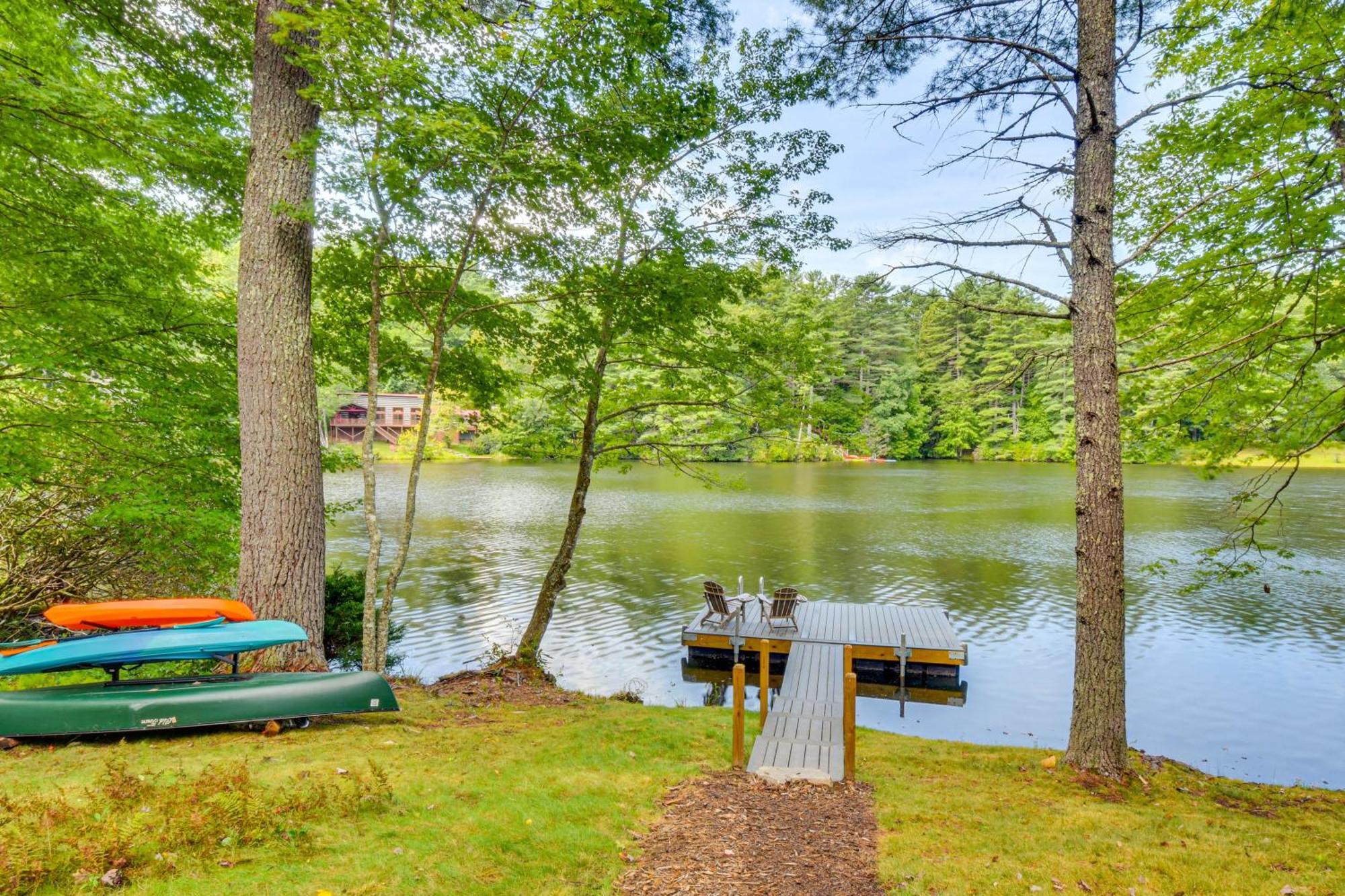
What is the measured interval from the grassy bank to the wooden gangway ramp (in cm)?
46

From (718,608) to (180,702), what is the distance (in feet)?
28.3

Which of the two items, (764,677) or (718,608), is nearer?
(764,677)

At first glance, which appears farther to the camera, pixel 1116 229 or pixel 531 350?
pixel 1116 229

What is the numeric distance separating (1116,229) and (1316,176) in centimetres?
399

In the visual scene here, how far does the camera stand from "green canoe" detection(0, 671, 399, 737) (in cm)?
387

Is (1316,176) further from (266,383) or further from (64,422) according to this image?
(64,422)

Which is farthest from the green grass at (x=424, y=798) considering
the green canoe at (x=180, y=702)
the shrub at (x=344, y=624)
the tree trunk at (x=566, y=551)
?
the shrub at (x=344, y=624)

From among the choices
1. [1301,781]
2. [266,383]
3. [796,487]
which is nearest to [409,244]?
[266,383]

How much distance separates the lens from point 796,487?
35.0m

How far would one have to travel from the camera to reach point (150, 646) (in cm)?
422

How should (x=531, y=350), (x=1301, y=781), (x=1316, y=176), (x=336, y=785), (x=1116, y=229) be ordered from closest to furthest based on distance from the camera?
(x=336, y=785) → (x=1316, y=176) → (x=1301, y=781) → (x=531, y=350) → (x=1116, y=229)

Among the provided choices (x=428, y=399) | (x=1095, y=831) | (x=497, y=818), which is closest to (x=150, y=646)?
(x=497, y=818)

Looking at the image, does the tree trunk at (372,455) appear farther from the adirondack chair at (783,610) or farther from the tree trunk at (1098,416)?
the adirondack chair at (783,610)

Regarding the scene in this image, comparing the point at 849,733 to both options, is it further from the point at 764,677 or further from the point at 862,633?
the point at 862,633
